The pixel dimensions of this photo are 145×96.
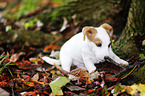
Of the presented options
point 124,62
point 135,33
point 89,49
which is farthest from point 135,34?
point 89,49

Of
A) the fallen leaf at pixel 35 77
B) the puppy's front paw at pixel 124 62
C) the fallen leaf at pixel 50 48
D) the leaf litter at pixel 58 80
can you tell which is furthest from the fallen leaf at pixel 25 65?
the puppy's front paw at pixel 124 62

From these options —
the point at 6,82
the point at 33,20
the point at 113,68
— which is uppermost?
the point at 33,20

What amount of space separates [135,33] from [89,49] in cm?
117

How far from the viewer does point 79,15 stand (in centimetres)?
487

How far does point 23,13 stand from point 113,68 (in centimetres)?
478

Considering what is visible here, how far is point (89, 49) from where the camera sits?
2889 millimetres

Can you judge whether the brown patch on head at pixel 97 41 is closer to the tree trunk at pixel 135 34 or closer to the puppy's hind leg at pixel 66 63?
the puppy's hind leg at pixel 66 63

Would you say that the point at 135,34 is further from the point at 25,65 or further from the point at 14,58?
the point at 14,58

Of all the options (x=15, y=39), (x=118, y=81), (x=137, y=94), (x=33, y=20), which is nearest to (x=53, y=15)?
(x=33, y=20)

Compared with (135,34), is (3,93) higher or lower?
lower

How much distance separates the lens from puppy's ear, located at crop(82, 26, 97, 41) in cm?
265

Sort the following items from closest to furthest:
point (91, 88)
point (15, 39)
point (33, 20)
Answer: point (91, 88) → point (15, 39) → point (33, 20)

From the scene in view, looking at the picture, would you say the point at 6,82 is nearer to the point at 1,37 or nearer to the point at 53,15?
the point at 1,37

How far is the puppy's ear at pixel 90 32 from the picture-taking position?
2.65m
